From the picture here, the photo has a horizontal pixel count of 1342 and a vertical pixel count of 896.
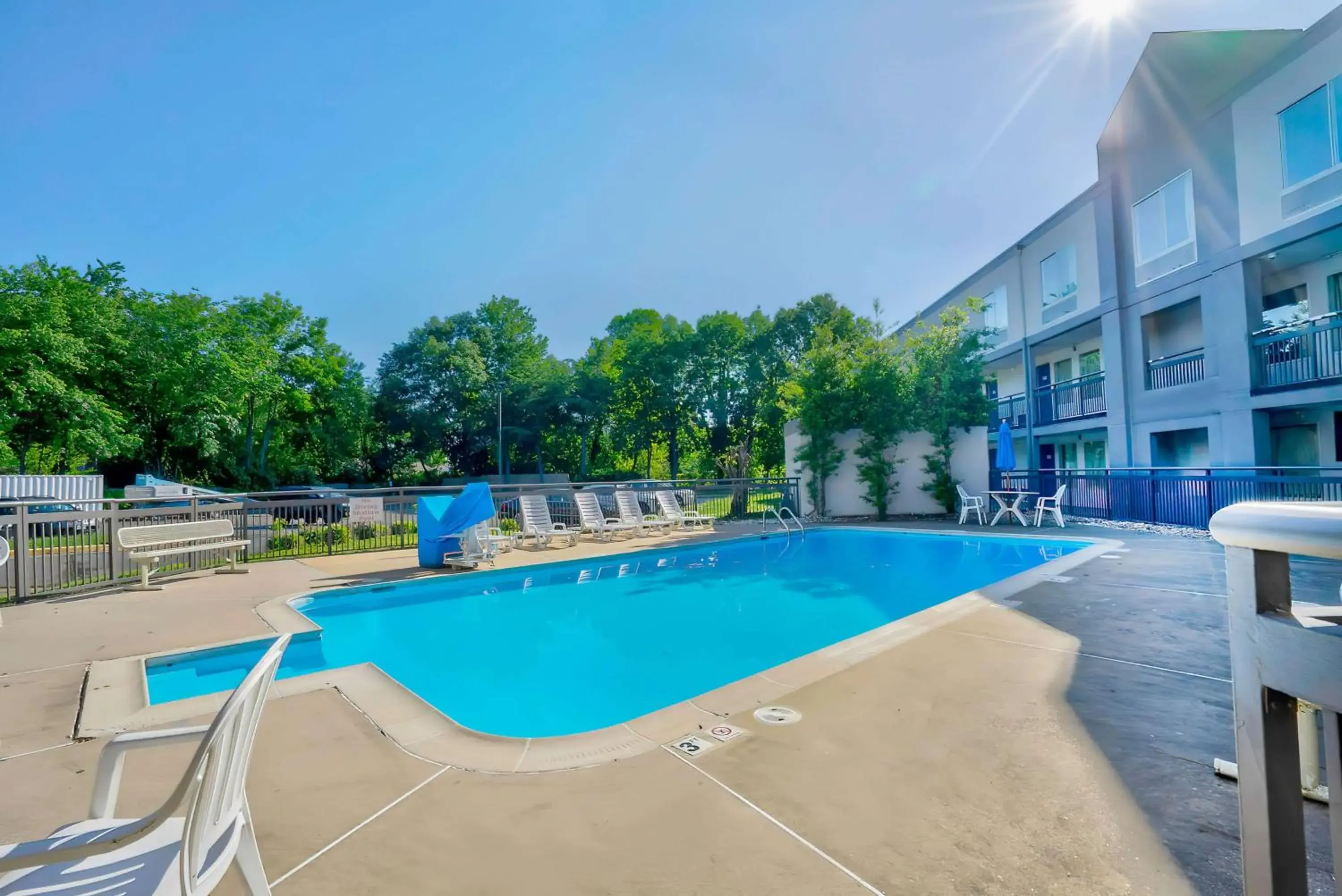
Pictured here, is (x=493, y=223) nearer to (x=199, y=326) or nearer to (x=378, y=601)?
(x=199, y=326)

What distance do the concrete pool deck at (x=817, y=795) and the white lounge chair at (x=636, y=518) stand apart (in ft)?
28.7

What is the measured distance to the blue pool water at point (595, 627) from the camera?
4.45 meters

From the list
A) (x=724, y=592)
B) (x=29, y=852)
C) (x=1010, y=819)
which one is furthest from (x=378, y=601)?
(x=1010, y=819)

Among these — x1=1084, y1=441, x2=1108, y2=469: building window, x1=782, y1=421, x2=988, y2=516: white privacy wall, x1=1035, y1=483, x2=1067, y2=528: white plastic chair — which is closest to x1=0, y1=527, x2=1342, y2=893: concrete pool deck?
x1=1035, y1=483, x2=1067, y2=528: white plastic chair

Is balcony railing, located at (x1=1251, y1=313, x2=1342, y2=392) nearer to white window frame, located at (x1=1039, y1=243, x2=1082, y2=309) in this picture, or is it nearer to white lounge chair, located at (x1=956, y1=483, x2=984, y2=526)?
white window frame, located at (x1=1039, y1=243, x2=1082, y2=309)

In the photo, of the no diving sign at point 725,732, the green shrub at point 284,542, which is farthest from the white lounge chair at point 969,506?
the green shrub at point 284,542

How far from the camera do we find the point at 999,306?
1945 centimetres

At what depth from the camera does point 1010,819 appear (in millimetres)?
2127

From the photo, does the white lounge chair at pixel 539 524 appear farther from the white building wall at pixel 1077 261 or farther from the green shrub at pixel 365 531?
the white building wall at pixel 1077 261

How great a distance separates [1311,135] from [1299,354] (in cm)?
386

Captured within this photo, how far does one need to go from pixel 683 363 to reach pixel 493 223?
34.5 feet

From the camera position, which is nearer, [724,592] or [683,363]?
[724,592]

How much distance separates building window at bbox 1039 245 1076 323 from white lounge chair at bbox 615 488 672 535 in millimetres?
12603

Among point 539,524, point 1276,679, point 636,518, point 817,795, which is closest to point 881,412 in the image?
point 636,518
